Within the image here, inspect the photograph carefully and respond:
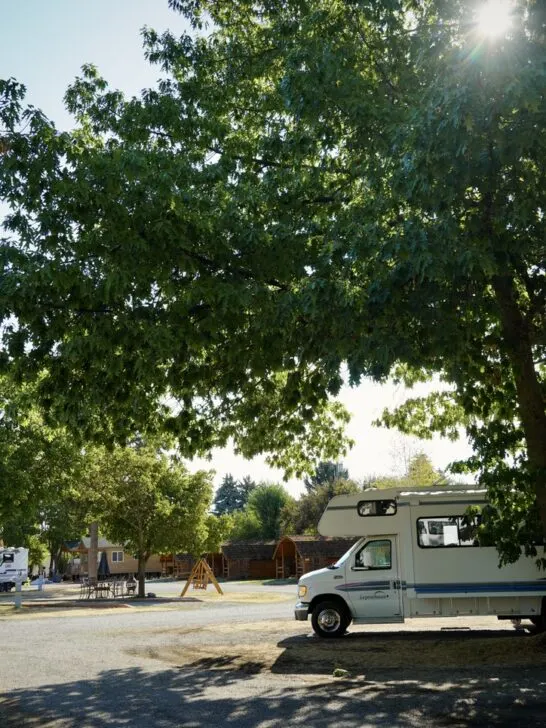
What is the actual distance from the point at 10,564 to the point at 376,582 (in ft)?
145

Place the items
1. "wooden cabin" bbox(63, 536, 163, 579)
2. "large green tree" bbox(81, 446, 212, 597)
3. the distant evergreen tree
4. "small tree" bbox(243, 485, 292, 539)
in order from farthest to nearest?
the distant evergreen tree
"small tree" bbox(243, 485, 292, 539)
"wooden cabin" bbox(63, 536, 163, 579)
"large green tree" bbox(81, 446, 212, 597)

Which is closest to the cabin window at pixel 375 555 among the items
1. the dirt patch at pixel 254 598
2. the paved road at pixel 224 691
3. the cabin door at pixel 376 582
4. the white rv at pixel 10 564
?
the cabin door at pixel 376 582

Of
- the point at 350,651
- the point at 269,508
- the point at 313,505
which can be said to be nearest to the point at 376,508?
the point at 350,651

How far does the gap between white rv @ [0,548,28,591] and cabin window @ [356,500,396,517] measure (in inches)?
1638

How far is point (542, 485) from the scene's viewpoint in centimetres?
1332

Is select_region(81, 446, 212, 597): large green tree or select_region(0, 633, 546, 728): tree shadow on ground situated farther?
select_region(81, 446, 212, 597): large green tree

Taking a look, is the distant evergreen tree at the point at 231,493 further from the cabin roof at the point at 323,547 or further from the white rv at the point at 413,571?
the white rv at the point at 413,571

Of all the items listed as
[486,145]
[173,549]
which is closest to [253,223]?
[486,145]

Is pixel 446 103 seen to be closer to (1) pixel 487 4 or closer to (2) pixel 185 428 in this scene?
(1) pixel 487 4

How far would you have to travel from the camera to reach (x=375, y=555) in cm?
1861

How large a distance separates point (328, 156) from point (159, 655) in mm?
9857

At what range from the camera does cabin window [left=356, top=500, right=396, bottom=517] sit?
18.6m

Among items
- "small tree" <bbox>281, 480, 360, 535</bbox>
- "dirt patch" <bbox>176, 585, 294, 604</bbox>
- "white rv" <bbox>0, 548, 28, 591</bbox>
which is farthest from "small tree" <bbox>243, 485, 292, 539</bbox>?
"dirt patch" <bbox>176, 585, 294, 604</bbox>

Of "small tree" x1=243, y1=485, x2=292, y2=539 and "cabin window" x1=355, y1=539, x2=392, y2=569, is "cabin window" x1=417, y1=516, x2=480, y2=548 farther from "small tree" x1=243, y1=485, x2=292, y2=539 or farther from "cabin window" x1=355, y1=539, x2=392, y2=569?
"small tree" x1=243, y1=485, x2=292, y2=539
